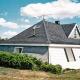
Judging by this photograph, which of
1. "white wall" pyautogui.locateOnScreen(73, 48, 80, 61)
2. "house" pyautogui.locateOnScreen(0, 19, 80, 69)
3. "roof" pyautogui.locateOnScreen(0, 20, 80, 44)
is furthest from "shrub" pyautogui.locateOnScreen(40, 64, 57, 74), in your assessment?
"white wall" pyautogui.locateOnScreen(73, 48, 80, 61)

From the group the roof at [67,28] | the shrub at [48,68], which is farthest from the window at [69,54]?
the shrub at [48,68]

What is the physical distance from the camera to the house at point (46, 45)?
2706 cm

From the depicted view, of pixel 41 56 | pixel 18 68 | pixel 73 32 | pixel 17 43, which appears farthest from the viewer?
pixel 73 32

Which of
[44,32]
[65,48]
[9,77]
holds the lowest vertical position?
[9,77]

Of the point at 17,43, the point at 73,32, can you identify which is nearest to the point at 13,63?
the point at 17,43

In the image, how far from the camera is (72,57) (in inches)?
1241

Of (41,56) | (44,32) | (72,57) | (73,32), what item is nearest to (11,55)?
(41,56)

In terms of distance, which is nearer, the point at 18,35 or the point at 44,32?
the point at 44,32

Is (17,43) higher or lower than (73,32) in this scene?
lower

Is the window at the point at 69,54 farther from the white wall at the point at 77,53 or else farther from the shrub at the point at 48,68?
the shrub at the point at 48,68

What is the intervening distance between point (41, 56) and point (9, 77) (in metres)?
8.60

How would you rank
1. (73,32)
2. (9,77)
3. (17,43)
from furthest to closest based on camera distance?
1. (73,32)
2. (17,43)
3. (9,77)

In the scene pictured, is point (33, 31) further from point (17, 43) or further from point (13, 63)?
point (13, 63)

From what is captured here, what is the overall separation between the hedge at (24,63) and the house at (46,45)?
2.57 meters
